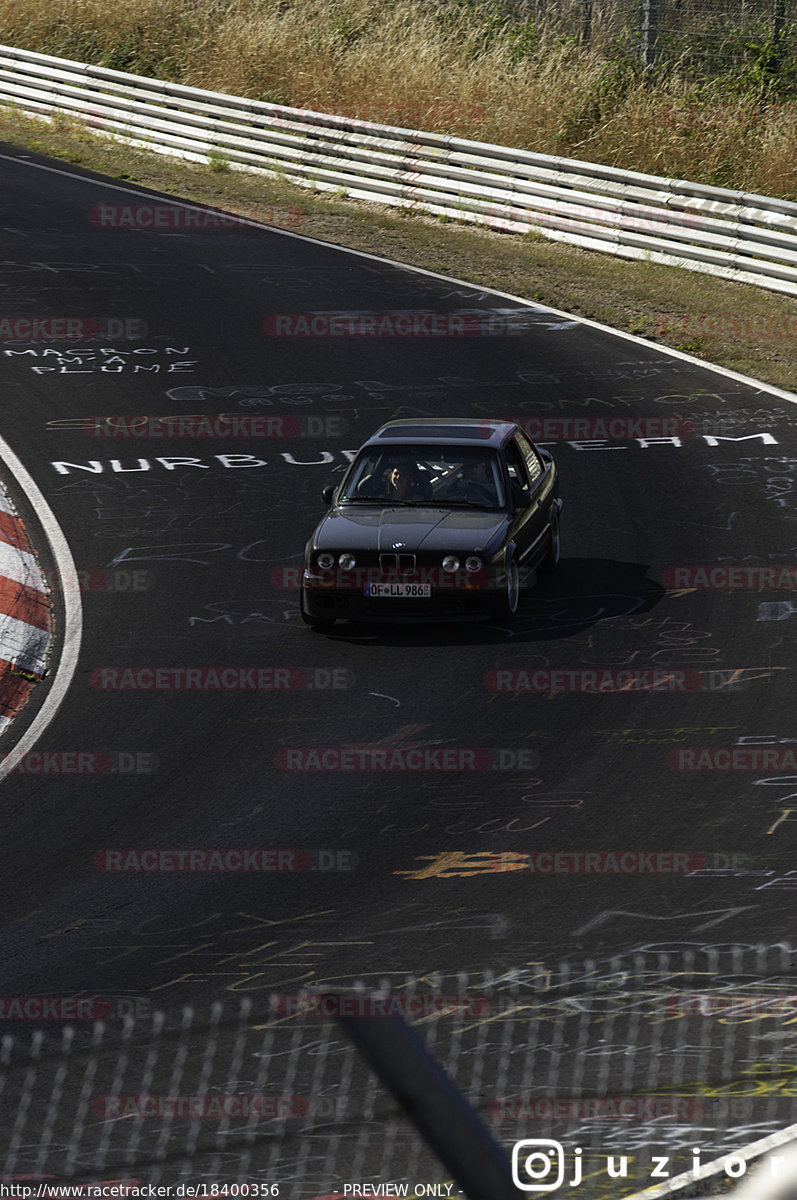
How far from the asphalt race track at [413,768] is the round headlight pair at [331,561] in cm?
63

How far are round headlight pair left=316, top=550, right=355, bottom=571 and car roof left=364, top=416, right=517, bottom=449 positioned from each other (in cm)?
162

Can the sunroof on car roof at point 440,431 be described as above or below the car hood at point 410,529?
above

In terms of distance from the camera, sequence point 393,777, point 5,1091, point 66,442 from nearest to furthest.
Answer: point 5,1091, point 393,777, point 66,442

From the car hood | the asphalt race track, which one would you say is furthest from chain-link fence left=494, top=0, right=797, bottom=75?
the car hood

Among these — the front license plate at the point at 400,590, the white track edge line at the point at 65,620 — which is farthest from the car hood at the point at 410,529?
the white track edge line at the point at 65,620

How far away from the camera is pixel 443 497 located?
45.6 feet

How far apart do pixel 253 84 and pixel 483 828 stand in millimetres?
28374

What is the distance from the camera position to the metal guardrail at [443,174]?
2377cm

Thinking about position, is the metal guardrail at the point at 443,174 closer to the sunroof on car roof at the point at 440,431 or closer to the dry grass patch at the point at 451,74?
the dry grass patch at the point at 451,74

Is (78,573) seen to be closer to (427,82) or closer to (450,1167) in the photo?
(450,1167)

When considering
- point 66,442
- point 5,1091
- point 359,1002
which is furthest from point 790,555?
point 359,1002

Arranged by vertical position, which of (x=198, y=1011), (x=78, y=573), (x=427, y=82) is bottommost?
(x=78, y=573)

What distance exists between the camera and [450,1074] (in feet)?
20.2

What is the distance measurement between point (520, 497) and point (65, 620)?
4.31 metres
